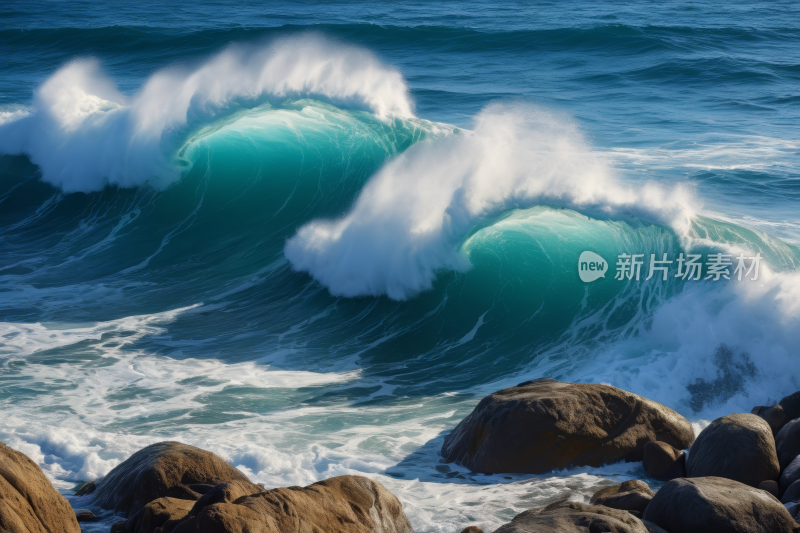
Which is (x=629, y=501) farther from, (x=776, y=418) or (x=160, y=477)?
(x=160, y=477)

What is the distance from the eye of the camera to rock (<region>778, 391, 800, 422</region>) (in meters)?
6.35

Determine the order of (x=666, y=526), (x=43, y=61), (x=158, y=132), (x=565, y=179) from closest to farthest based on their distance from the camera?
(x=666, y=526), (x=565, y=179), (x=158, y=132), (x=43, y=61)

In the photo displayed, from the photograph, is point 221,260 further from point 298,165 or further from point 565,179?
point 565,179

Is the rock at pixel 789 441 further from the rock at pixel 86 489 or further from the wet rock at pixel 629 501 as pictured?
the rock at pixel 86 489

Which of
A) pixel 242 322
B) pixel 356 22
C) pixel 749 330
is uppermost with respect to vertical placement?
pixel 356 22

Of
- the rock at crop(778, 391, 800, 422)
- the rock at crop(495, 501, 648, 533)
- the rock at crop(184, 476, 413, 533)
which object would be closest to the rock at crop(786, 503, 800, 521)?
the rock at crop(495, 501, 648, 533)

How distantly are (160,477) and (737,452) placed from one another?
4.17m

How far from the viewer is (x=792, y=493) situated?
506 centimetres

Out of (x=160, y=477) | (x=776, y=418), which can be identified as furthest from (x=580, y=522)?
(x=776, y=418)

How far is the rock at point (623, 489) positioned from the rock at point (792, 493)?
882 mm

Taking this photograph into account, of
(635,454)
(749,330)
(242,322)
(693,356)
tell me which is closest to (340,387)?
(242,322)

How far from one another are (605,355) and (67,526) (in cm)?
652

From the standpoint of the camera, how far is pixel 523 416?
5.98m

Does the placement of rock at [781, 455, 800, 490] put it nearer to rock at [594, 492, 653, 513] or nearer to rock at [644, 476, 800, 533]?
rock at [644, 476, 800, 533]
